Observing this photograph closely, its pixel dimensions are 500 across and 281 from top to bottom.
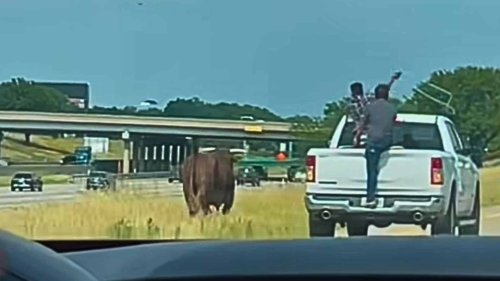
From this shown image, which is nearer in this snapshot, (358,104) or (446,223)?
(358,104)

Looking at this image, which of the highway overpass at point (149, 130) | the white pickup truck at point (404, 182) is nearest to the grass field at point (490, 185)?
the white pickup truck at point (404, 182)

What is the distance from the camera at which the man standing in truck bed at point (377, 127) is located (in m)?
7.02

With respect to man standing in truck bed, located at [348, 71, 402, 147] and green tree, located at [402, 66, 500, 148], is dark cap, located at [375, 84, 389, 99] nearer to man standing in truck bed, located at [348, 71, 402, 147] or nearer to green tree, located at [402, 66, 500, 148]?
man standing in truck bed, located at [348, 71, 402, 147]

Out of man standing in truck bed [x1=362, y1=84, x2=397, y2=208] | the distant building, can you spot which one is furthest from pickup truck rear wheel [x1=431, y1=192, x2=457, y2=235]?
the distant building

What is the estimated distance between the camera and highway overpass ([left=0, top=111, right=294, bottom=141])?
674 centimetres

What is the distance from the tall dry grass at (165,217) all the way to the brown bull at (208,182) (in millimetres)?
85

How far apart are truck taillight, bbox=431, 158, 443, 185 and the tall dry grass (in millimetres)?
788

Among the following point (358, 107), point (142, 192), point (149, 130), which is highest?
point (358, 107)

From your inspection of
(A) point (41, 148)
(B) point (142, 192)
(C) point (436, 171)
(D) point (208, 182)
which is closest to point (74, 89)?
(A) point (41, 148)

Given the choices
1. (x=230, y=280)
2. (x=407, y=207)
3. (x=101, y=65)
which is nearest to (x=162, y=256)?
(x=230, y=280)

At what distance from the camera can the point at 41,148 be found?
6.83 meters

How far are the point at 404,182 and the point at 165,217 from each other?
135cm

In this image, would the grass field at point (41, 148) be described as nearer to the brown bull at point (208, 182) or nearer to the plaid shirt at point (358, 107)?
the brown bull at point (208, 182)

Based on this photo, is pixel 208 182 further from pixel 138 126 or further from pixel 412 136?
pixel 412 136
